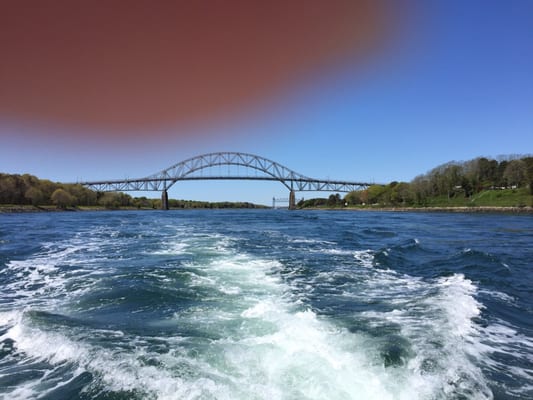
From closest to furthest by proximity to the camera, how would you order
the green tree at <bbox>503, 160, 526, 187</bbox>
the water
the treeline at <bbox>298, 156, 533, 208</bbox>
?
the water → the green tree at <bbox>503, 160, 526, 187</bbox> → the treeline at <bbox>298, 156, 533, 208</bbox>

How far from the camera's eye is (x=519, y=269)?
1051 centimetres

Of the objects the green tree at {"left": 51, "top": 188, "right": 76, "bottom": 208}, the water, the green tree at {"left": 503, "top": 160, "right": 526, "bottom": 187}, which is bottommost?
the water

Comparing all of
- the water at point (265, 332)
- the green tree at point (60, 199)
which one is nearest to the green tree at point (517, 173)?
the water at point (265, 332)

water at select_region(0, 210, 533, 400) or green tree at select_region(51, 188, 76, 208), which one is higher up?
green tree at select_region(51, 188, 76, 208)

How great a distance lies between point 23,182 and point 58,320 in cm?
10448

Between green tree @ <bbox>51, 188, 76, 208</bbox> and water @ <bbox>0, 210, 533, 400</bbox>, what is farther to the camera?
green tree @ <bbox>51, 188, 76, 208</bbox>

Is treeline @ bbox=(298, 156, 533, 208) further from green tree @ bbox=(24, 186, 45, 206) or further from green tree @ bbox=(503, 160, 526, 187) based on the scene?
green tree @ bbox=(24, 186, 45, 206)

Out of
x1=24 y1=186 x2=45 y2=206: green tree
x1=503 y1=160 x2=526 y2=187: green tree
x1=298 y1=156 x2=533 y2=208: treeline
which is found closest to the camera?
x1=503 y1=160 x2=526 y2=187: green tree

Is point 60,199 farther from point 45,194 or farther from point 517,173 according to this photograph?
point 517,173

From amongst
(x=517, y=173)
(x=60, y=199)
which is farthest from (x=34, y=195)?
(x=517, y=173)

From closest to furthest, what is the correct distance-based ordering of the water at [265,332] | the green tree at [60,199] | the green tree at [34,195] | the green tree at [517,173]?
1. the water at [265,332]
2. the green tree at [517,173]
3. the green tree at [34,195]
4. the green tree at [60,199]

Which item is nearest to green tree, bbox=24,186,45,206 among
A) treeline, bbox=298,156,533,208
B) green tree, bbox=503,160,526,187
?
treeline, bbox=298,156,533,208

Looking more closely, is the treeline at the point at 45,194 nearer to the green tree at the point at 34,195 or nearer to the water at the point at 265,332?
the green tree at the point at 34,195

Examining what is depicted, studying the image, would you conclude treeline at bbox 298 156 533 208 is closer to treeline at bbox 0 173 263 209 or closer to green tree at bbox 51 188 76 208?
green tree at bbox 51 188 76 208
